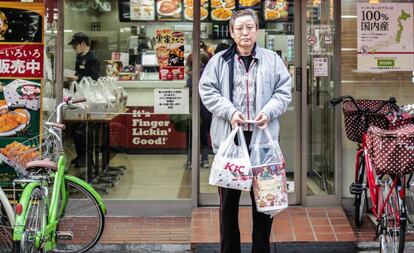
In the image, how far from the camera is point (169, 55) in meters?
6.64

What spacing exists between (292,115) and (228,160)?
8.94 ft

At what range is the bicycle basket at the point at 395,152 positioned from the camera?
456cm

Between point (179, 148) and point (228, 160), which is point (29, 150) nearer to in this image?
point (179, 148)

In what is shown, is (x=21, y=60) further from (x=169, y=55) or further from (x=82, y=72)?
(x=169, y=55)

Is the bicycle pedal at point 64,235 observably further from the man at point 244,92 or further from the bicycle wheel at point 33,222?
the man at point 244,92

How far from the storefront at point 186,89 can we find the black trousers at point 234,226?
216cm

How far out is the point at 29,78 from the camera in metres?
6.32

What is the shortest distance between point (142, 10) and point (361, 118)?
2.68m

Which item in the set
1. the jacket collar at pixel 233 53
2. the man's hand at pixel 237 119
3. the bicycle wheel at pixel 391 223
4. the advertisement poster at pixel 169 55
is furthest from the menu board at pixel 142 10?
the bicycle wheel at pixel 391 223

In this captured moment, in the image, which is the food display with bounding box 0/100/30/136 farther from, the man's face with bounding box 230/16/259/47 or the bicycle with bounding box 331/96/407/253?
the bicycle with bounding box 331/96/407/253

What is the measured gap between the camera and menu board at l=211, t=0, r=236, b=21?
22.0 ft

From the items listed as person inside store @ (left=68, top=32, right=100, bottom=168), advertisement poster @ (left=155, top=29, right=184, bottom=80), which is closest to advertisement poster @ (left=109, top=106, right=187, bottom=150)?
person inside store @ (left=68, top=32, right=100, bottom=168)

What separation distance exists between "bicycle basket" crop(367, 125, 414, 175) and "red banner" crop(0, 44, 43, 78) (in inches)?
142

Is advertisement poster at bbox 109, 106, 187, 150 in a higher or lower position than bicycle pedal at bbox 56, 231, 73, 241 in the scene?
higher
